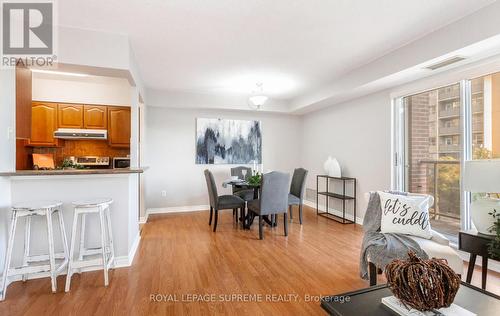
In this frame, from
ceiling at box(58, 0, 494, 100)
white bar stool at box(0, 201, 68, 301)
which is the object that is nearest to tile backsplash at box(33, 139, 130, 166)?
ceiling at box(58, 0, 494, 100)

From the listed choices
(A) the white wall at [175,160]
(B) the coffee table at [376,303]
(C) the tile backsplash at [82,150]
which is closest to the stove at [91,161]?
(C) the tile backsplash at [82,150]

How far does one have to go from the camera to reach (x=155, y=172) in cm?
512

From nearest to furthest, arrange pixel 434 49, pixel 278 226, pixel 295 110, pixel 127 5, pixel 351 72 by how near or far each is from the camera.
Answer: pixel 127 5 < pixel 434 49 < pixel 351 72 < pixel 278 226 < pixel 295 110

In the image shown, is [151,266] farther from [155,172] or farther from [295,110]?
[295,110]

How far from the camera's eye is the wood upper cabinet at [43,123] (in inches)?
171

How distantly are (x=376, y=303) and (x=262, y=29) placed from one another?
2496 millimetres

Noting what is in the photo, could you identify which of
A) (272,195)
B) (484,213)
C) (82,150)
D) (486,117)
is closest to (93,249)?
(272,195)

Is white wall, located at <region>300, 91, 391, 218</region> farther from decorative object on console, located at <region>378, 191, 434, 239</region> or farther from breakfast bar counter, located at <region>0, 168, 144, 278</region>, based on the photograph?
breakfast bar counter, located at <region>0, 168, 144, 278</region>

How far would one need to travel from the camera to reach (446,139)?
3.14 meters

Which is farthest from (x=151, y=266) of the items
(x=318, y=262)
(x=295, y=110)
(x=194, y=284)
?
(x=295, y=110)

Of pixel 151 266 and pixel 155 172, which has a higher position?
pixel 155 172

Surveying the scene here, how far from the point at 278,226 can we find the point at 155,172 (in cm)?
273

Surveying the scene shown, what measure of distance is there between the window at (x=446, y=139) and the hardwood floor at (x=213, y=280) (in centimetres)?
93

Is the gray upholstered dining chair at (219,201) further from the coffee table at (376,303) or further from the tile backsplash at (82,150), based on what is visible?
the coffee table at (376,303)
